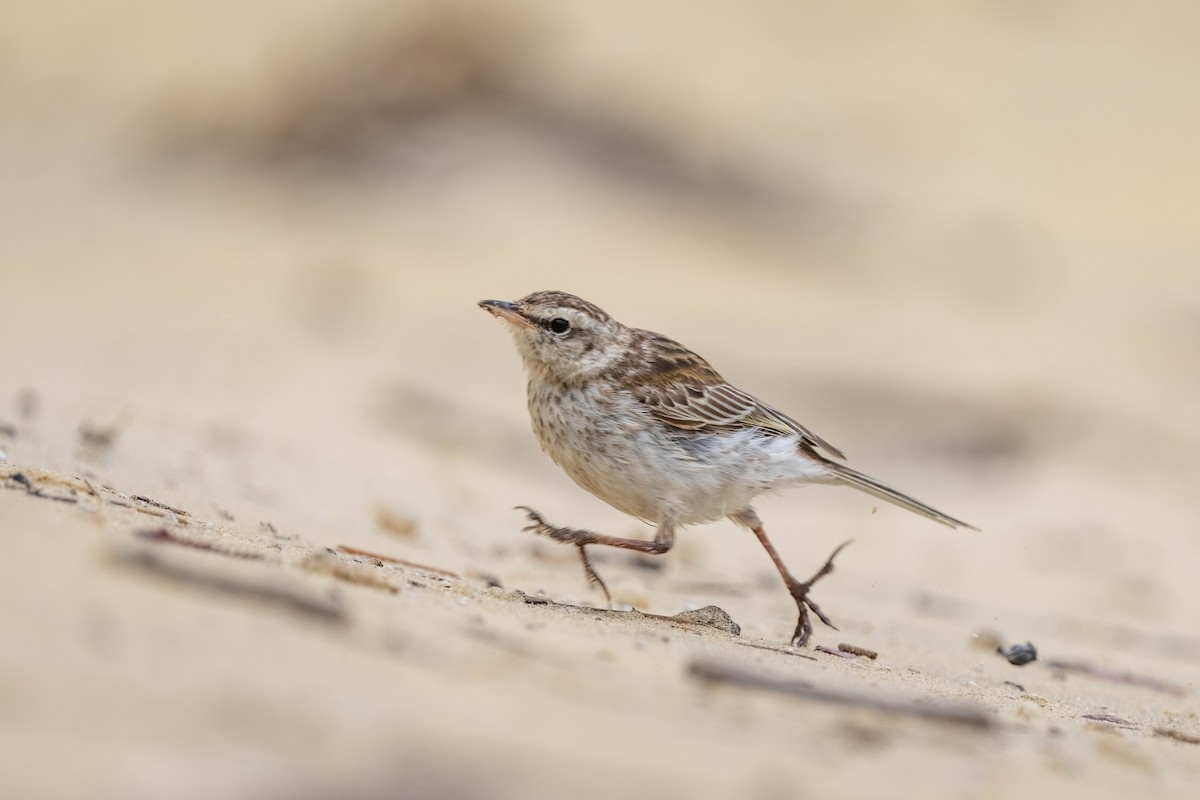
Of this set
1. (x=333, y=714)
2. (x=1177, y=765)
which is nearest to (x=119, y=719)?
(x=333, y=714)

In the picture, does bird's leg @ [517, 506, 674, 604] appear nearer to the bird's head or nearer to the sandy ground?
the sandy ground

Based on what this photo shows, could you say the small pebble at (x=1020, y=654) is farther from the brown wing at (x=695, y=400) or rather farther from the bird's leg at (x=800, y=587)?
the brown wing at (x=695, y=400)

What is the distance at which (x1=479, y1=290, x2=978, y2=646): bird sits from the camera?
6137 mm

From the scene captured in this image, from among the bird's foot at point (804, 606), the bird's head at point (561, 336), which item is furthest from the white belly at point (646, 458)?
the bird's foot at point (804, 606)

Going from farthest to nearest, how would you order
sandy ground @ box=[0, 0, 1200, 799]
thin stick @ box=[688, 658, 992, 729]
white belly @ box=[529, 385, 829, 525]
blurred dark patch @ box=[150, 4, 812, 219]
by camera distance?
blurred dark patch @ box=[150, 4, 812, 219] < white belly @ box=[529, 385, 829, 525] < thin stick @ box=[688, 658, 992, 729] < sandy ground @ box=[0, 0, 1200, 799]

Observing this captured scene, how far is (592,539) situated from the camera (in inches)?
234

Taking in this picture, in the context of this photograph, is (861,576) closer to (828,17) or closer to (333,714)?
(333,714)

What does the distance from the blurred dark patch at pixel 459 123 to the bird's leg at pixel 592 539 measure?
435 inches

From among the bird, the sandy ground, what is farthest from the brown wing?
the sandy ground

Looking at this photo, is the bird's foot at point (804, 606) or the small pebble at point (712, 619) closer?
the small pebble at point (712, 619)

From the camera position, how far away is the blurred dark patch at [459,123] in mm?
17109

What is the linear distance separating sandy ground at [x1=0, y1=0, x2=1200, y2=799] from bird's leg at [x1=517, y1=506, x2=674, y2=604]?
0.21 meters

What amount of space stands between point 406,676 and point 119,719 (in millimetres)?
715

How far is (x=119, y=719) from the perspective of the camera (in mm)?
3068
